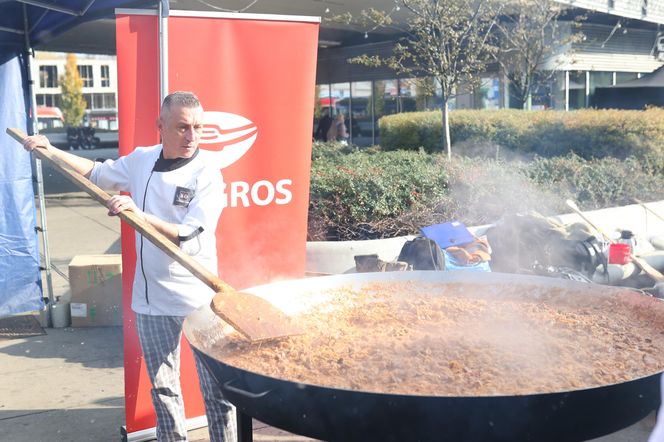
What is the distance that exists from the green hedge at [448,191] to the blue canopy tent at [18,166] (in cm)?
276

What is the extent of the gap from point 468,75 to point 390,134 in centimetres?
536

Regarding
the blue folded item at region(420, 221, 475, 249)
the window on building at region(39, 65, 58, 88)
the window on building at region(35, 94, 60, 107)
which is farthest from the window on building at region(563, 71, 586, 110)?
the window on building at region(39, 65, 58, 88)

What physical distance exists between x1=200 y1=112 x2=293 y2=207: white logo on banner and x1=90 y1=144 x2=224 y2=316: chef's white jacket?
2.36 ft

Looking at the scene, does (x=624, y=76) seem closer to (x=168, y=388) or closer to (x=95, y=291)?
(x=95, y=291)

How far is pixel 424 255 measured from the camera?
5934mm

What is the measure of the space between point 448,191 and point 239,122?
Result: 472 centimetres

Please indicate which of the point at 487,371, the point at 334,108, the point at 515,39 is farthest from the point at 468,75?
the point at 334,108

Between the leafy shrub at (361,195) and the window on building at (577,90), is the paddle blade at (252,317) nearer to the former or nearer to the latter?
the leafy shrub at (361,195)

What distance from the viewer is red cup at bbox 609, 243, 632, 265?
22.6 feet

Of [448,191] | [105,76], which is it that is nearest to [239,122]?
[448,191]

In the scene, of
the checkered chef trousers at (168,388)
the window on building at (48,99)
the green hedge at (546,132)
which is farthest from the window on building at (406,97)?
the window on building at (48,99)

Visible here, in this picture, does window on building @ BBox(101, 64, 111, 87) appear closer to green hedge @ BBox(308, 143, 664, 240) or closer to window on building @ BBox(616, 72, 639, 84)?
window on building @ BBox(616, 72, 639, 84)

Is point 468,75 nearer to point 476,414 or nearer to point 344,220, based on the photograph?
point 344,220

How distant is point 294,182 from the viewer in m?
4.50
